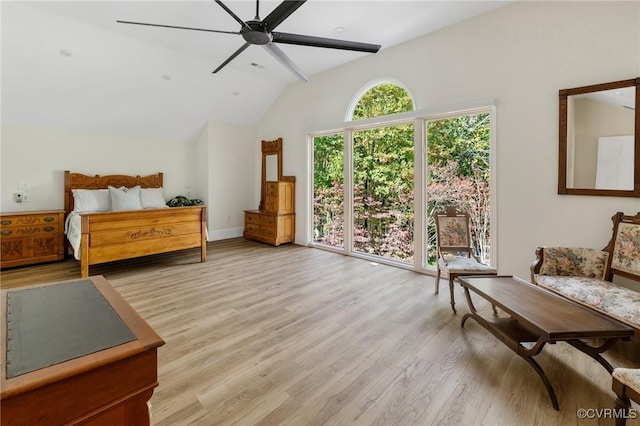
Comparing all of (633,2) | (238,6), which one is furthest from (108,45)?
(633,2)

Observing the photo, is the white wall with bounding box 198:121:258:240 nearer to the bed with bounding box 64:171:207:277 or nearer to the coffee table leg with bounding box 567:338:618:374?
the bed with bounding box 64:171:207:277

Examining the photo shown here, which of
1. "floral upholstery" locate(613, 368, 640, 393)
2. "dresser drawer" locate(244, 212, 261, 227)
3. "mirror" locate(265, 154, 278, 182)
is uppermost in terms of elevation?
"mirror" locate(265, 154, 278, 182)

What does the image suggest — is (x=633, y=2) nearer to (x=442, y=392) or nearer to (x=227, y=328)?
(x=442, y=392)

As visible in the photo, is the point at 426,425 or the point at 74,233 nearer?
the point at 426,425

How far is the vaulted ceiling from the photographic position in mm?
3363

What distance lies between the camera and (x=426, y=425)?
158 cm

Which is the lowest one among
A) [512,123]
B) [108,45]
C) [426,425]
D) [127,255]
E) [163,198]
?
[426,425]

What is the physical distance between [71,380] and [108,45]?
4.82 m

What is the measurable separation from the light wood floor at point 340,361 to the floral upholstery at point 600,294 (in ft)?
1.34

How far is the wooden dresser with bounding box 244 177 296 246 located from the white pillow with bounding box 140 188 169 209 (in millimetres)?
1823

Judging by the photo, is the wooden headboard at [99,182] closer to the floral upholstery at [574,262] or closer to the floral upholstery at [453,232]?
the floral upholstery at [453,232]

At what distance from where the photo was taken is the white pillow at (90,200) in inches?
190

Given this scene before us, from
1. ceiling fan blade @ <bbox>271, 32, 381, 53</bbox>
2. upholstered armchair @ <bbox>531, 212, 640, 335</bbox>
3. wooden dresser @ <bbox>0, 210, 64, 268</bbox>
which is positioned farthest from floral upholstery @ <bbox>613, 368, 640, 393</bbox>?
wooden dresser @ <bbox>0, 210, 64, 268</bbox>

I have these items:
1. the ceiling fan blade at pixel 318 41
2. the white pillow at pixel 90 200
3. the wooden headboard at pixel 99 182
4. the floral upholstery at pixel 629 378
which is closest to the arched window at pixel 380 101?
the ceiling fan blade at pixel 318 41
